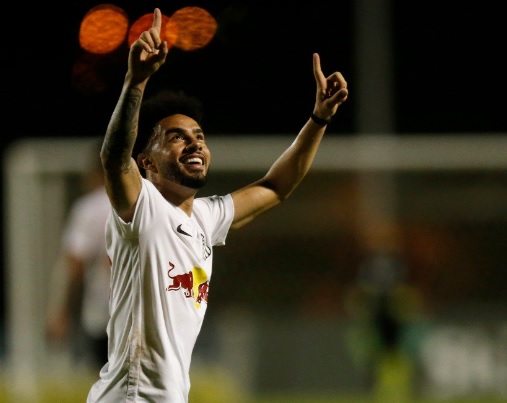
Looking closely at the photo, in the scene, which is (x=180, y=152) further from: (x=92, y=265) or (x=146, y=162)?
(x=92, y=265)

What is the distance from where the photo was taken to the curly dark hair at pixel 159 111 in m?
5.15

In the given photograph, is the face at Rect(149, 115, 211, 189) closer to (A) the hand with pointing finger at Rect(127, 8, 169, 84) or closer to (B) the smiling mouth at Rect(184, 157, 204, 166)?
(B) the smiling mouth at Rect(184, 157, 204, 166)

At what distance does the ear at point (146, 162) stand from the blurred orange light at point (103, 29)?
3.00ft

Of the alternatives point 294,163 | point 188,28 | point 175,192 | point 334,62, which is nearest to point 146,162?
point 175,192

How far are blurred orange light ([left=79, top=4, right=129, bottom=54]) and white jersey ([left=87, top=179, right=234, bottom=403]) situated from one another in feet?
4.04

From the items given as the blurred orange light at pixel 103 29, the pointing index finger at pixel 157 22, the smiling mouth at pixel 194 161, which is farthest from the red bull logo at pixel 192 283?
the blurred orange light at pixel 103 29

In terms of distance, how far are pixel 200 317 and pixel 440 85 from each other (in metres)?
15.3

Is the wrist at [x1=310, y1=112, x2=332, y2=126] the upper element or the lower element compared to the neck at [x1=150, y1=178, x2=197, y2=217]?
upper

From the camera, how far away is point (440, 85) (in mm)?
19812

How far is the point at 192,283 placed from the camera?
495 centimetres

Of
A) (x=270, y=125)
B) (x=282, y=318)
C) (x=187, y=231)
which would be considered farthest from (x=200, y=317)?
(x=270, y=125)

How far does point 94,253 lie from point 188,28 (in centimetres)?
269

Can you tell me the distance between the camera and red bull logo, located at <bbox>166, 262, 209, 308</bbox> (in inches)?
192

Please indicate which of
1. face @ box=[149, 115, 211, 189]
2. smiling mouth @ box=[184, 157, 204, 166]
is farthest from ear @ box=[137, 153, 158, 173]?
smiling mouth @ box=[184, 157, 204, 166]
